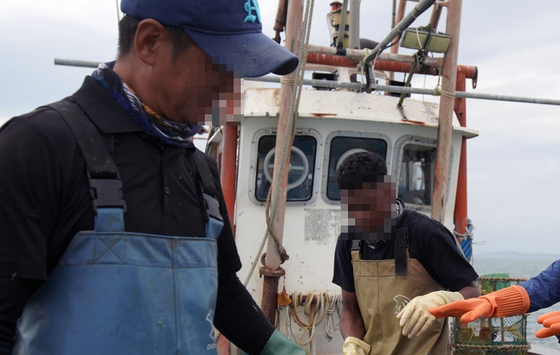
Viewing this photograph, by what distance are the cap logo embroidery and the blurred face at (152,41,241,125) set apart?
0.55 feet

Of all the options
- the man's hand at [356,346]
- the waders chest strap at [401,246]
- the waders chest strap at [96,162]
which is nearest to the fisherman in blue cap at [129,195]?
the waders chest strap at [96,162]

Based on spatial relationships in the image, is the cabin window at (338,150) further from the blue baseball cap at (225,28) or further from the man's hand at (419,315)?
the blue baseball cap at (225,28)

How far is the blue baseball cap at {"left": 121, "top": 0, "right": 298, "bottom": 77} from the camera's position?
4.51 feet

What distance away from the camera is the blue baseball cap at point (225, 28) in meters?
1.37

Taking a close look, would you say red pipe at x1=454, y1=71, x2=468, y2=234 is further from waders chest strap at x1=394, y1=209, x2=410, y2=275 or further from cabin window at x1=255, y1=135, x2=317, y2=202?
waders chest strap at x1=394, y1=209, x2=410, y2=275

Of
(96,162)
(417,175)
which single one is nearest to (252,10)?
(96,162)

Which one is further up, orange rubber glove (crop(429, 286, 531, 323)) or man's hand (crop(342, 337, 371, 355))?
orange rubber glove (crop(429, 286, 531, 323))

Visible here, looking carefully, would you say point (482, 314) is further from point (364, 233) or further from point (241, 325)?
point (241, 325)

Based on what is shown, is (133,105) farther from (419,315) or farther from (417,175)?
(417,175)

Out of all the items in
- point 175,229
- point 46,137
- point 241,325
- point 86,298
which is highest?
point 46,137

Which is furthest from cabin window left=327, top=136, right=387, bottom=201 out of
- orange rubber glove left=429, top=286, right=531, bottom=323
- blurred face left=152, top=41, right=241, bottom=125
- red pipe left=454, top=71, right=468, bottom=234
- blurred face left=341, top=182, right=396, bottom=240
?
blurred face left=152, top=41, right=241, bottom=125

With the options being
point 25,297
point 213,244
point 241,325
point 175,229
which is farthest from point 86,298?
point 241,325

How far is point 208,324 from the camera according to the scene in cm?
147

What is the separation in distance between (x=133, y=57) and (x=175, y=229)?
1.56 ft
